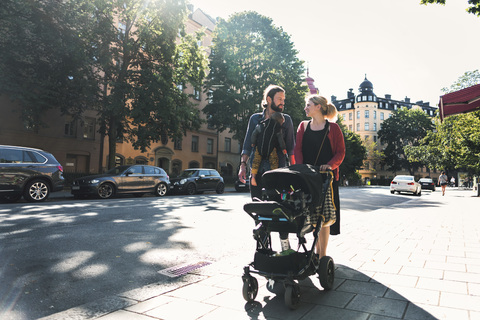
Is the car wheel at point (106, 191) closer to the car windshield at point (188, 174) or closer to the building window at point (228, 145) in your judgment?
the car windshield at point (188, 174)

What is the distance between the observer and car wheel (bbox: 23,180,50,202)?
11109mm

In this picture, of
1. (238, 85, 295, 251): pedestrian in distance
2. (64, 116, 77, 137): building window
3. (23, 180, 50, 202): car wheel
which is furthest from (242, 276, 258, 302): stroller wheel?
(64, 116, 77, 137): building window

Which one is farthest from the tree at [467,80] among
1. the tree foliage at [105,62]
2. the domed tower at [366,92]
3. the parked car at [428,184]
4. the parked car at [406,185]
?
the domed tower at [366,92]

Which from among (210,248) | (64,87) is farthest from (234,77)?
(210,248)

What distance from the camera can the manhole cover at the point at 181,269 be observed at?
12.5 ft

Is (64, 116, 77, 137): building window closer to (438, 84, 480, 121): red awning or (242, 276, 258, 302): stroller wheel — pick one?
(438, 84, 480, 121): red awning

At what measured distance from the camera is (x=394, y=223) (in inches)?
315

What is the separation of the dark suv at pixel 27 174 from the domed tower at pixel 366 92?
8814 centimetres

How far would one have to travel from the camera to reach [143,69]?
2078 centimetres

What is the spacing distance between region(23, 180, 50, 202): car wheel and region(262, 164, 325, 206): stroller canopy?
10.8 meters

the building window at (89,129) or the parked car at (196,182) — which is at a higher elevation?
the building window at (89,129)

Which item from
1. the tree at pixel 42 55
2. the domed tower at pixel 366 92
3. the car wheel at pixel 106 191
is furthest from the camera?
the domed tower at pixel 366 92

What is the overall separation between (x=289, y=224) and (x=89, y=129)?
2718 centimetres

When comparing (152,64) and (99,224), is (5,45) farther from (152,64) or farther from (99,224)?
(99,224)
